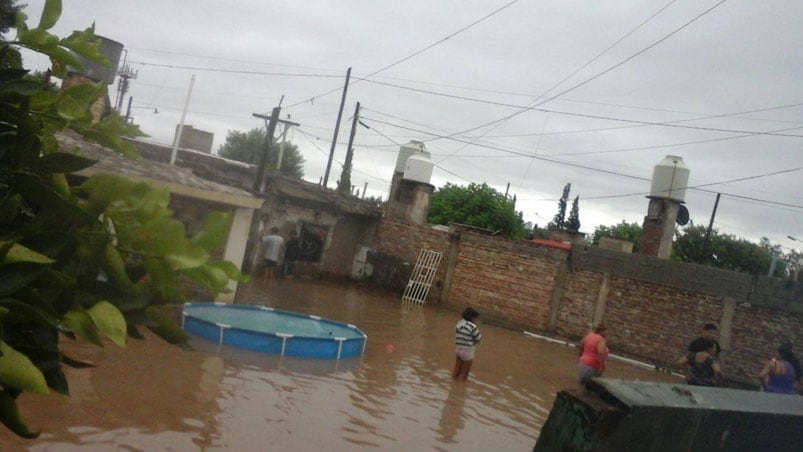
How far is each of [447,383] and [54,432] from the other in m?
7.24

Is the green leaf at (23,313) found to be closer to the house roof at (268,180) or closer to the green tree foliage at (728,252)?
the house roof at (268,180)

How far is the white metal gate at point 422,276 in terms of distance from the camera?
24891mm

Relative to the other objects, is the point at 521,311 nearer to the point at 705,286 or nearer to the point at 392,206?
the point at 705,286

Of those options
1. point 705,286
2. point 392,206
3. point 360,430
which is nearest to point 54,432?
point 360,430

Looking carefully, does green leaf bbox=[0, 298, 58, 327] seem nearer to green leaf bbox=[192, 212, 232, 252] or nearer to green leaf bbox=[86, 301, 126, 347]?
green leaf bbox=[86, 301, 126, 347]

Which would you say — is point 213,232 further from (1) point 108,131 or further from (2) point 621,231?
(2) point 621,231

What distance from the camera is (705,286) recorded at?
18484mm

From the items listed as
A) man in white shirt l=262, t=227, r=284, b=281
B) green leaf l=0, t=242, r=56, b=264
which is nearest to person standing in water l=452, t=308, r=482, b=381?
green leaf l=0, t=242, r=56, b=264

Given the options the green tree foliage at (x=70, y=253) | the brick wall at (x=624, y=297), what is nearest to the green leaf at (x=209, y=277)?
the green tree foliage at (x=70, y=253)

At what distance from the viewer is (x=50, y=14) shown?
6.56 ft

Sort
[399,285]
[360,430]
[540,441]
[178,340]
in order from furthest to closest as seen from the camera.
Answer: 1. [399,285]
2. [360,430]
3. [540,441]
4. [178,340]

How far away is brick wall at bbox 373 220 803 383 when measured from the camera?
1762 centimetres

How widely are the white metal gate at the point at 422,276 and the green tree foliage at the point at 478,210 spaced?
32.3 feet

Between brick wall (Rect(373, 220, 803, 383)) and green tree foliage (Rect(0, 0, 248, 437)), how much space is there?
60.5 feet
